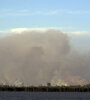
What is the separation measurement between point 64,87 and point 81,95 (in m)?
2.65

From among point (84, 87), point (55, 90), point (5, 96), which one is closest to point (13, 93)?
point (5, 96)

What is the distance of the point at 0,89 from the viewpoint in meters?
49.3

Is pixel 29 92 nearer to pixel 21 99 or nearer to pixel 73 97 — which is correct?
pixel 21 99

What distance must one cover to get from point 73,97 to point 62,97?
121cm

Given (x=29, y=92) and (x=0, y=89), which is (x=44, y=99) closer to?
(x=29, y=92)

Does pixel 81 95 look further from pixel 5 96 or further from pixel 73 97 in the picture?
pixel 5 96

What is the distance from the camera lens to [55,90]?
49.0 m

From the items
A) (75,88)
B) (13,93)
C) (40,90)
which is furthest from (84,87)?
(13,93)

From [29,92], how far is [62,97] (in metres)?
3.71

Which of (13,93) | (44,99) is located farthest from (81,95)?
(13,93)

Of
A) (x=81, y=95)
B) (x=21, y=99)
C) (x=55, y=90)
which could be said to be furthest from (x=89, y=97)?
(x=21, y=99)

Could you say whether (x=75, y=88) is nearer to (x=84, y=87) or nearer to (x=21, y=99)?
(x=84, y=87)

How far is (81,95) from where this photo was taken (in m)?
47.6

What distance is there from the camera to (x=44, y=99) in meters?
47.2
